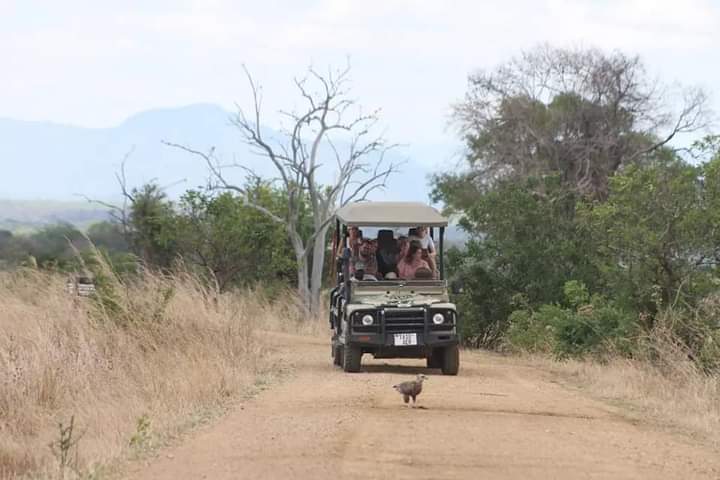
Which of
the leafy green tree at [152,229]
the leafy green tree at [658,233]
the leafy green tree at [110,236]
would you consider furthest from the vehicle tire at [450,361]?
the leafy green tree at [110,236]

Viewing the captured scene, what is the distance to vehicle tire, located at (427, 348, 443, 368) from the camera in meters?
19.3

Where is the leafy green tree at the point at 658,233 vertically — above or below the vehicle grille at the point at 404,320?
above

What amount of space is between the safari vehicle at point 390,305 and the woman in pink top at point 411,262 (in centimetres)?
17

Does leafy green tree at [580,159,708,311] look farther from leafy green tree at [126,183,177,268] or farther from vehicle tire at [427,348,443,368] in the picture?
leafy green tree at [126,183,177,268]

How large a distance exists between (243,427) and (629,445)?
362 centimetres

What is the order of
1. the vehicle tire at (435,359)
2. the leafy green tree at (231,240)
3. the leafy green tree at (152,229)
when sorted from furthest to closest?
the leafy green tree at (152,229), the leafy green tree at (231,240), the vehicle tire at (435,359)

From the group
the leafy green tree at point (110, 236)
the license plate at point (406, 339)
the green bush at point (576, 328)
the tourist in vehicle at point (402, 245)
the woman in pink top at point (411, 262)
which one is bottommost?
the green bush at point (576, 328)

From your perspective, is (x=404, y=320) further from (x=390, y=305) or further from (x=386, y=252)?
(x=386, y=252)

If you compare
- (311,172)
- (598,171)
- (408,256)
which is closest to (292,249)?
(311,172)

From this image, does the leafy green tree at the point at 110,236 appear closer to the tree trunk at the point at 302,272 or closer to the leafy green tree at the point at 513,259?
the tree trunk at the point at 302,272

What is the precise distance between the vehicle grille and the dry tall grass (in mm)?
1853

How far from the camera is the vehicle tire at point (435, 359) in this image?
1933 centimetres

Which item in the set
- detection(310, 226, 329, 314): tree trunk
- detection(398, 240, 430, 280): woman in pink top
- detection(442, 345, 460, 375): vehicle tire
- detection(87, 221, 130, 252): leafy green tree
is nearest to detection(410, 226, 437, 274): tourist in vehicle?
detection(398, 240, 430, 280): woman in pink top

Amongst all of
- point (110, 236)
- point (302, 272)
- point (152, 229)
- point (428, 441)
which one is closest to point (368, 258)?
point (428, 441)
